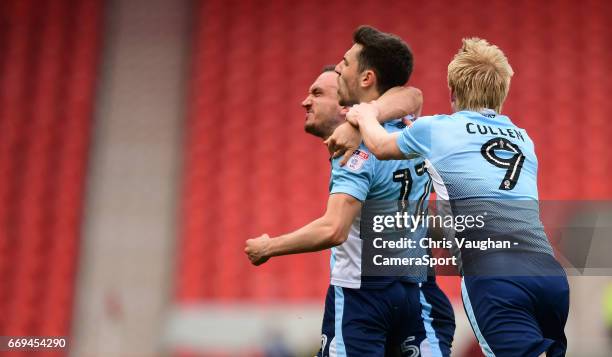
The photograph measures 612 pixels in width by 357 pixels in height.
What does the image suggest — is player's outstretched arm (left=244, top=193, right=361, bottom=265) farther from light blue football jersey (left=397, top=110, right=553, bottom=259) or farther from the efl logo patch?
light blue football jersey (left=397, top=110, right=553, bottom=259)

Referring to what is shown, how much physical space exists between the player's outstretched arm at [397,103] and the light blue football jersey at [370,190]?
0.04m

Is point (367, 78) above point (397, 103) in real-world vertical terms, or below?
above

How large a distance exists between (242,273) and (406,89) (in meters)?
3.35

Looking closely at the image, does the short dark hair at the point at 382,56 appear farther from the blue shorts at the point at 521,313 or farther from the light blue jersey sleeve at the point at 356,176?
the blue shorts at the point at 521,313

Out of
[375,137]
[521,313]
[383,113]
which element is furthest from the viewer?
[383,113]

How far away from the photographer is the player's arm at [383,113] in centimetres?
250

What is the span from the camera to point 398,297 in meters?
2.53

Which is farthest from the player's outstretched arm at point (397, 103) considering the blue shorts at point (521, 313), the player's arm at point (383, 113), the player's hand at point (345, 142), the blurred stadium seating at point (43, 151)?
the blurred stadium seating at point (43, 151)

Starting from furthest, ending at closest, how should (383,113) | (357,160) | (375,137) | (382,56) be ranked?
(382,56) → (383,113) → (357,160) → (375,137)

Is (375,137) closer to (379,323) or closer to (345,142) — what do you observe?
(345,142)

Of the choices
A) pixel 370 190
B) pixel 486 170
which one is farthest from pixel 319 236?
pixel 486 170

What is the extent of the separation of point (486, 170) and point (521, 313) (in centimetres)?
39

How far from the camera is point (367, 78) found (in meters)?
2.74

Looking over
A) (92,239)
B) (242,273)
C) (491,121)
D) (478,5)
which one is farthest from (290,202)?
(491,121)
